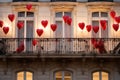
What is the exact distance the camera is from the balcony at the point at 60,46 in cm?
2553

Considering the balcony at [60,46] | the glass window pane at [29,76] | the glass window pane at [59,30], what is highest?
the glass window pane at [59,30]

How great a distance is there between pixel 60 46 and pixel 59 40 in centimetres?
39

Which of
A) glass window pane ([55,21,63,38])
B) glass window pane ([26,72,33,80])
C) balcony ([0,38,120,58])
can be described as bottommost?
glass window pane ([26,72,33,80])

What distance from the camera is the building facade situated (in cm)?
2562

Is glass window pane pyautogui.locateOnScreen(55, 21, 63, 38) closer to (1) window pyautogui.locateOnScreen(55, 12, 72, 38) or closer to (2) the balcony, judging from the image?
(1) window pyautogui.locateOnScreen(55, 12, 72, 38)

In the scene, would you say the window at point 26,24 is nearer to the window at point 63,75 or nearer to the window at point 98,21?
the window at point 63,75

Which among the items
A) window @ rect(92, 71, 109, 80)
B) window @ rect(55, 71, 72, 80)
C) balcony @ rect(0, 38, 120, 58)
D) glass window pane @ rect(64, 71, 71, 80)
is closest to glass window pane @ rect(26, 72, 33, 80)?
balcony @ rect(0, 38, 120, 58)

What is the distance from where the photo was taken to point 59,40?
2623 cm

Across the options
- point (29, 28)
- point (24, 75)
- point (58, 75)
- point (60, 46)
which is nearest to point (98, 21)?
point (60, 46)

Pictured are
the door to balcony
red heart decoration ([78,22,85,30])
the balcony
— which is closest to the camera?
the balcony

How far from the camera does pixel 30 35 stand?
88.5 ft

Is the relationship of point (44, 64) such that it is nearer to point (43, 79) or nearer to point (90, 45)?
point (43, 79)

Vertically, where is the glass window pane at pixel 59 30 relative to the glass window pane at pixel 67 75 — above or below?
above

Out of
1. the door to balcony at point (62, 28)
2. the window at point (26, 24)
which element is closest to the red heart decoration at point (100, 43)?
the door to balcony at point (62, 28)
